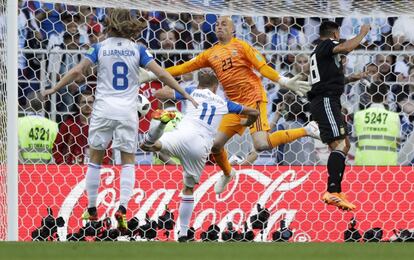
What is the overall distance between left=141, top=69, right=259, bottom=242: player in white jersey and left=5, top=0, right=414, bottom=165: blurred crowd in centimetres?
116

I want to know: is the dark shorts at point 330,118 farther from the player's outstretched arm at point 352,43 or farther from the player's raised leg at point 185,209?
the player's raised leg at point 185,209

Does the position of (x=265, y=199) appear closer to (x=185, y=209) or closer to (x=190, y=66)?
(x=185, y=209)

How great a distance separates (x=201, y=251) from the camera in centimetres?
625

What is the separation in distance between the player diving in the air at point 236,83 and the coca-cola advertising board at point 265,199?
→ 334mm

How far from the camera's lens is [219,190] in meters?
10.5

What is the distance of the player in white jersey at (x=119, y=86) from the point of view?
30.0ft

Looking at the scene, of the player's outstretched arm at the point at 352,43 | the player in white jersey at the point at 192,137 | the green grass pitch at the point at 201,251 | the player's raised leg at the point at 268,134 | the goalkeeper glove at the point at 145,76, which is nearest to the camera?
the green grass pitch at the point at 201,251

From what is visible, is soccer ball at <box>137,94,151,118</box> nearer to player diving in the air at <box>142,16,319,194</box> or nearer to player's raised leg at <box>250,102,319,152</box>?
player diving in the air at <box>142,16,319,194</box>

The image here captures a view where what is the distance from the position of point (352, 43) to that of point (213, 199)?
6.84ft

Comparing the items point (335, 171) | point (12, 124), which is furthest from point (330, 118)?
point (12, 124)

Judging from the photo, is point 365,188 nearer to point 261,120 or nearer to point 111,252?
point 261,120

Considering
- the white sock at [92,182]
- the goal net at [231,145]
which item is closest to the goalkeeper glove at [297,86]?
the goal net at [231,145]

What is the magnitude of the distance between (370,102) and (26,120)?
3234 millimetres

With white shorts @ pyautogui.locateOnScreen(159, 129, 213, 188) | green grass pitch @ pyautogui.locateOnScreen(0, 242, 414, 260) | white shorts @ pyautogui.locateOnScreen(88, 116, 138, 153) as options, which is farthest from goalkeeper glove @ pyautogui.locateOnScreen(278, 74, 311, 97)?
green grass pitch @ pyautogui.locateOnScreen(0, 242, 414, 260)
